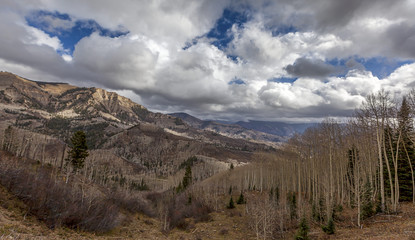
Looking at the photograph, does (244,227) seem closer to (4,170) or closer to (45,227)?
(45,227)

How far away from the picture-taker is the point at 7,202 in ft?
69.1

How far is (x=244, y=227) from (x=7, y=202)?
35.2 m

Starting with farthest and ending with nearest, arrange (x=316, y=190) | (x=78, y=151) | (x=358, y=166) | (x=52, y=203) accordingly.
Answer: (x=78, y=151), (x=316, y=190), (x=358, y=166), (x=52, y=203)

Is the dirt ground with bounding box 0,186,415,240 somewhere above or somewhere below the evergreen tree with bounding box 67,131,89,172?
below

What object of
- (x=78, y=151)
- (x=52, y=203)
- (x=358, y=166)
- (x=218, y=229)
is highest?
(x=358, y=166)

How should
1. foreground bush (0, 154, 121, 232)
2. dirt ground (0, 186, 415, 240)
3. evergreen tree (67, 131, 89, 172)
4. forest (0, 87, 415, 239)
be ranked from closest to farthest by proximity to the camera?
dirt ground (0, 186, 415, 240) < foreground bush (0, 154, 121, 232) < forest (0, 87, 415, 239) < evergreen tree (67, 131, 89, 172)

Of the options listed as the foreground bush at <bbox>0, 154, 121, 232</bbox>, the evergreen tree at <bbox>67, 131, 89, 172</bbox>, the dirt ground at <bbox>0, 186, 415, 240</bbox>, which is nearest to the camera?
the dirt ground at <bbox>0, 186, 415, 240</bbox>

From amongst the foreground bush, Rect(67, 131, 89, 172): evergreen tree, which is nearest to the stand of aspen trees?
the foreground bush

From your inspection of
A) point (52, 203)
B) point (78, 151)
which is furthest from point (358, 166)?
point (78, 151)

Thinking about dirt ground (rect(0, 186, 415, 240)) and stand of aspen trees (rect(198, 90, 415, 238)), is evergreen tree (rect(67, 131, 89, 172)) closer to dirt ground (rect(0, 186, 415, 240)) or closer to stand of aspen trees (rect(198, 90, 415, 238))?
dirt ground (rect(0, 186, 415, 240))

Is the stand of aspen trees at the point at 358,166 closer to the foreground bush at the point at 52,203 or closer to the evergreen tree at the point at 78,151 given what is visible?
the foreground bush at the point at 52,203

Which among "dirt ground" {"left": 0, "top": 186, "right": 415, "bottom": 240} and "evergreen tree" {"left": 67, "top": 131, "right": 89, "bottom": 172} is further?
"evergreen tree" {"left": 67, "top": 131, "right": 89, "bottom": 172}

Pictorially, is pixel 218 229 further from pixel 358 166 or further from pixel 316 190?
pixel 358 166

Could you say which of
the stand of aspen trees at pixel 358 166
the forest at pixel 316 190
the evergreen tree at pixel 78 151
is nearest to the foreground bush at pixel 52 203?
the forest at pixel 316 190
